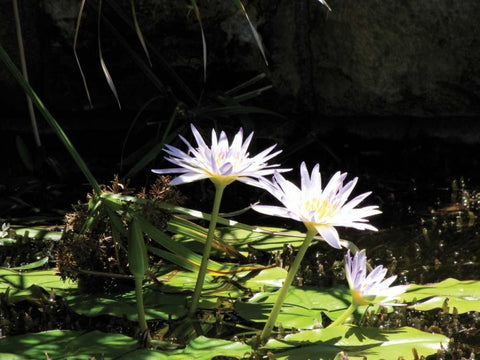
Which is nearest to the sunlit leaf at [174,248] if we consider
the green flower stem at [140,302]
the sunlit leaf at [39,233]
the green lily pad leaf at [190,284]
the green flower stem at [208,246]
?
the green lily pad leaf at [190,284]

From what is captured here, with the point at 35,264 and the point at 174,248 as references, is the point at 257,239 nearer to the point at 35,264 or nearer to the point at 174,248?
the point at 174,248

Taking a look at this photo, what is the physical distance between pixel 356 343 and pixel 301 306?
285mm

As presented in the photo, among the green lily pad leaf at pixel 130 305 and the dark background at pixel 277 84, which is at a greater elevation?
the dark background at pixel 277 84

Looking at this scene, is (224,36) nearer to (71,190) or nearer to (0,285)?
(71,190)

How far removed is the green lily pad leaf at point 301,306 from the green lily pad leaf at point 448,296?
6.4 inches

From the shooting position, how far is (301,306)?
5.57ft

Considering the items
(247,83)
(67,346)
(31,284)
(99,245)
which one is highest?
(247,83)

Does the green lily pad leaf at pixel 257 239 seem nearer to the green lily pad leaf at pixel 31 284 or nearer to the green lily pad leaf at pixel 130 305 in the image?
the green lily pad leaf at pixel 130 305

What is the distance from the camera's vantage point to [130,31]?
121 inches

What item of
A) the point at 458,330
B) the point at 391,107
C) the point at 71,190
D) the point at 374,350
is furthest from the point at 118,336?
the point at 391,107

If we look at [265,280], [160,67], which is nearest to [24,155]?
[160,67]

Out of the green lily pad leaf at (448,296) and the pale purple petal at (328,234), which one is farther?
the green lily pad leaf at (448,296)

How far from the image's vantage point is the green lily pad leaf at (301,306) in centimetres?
163

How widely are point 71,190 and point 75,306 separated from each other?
1.20 meters
